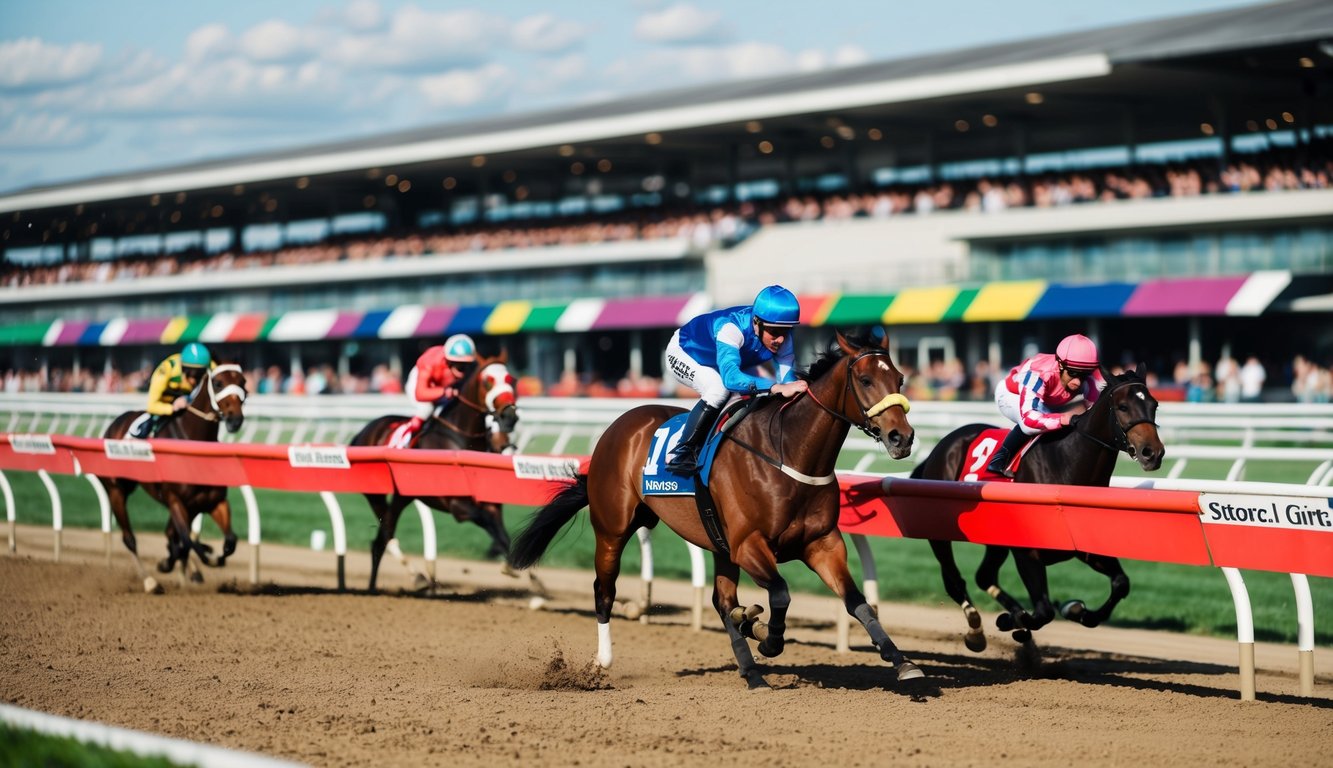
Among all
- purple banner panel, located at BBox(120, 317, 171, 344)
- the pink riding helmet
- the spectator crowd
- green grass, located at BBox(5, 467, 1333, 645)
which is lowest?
green grass, located at BBox(5, 467, 1333, 645)

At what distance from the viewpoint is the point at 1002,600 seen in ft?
21.8

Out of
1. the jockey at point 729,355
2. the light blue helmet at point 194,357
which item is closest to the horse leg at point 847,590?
the jockey at point 729,355

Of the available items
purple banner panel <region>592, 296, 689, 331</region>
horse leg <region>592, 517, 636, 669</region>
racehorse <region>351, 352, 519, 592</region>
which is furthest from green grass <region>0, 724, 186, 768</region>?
purple banner panel <region>592, 296, 689, 331</region>

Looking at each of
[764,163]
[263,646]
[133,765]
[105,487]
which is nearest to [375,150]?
[764,163]

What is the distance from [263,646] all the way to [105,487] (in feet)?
14.7

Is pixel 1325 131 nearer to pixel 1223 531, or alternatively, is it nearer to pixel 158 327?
pixel 1223 531

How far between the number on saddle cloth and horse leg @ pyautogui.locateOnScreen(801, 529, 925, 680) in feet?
4.37

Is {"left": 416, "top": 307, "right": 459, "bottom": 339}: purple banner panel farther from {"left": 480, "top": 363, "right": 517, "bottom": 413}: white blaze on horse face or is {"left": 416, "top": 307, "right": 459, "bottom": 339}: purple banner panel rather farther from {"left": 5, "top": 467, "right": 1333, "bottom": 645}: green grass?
{"left": 480, "top": 363, "right": 517, "bottom": 413}: white blaze on horse face

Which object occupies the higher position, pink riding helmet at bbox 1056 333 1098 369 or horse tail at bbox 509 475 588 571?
pink riding helmet at bbox 1056 333 1098 369

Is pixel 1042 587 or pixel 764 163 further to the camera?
pixel 764 163

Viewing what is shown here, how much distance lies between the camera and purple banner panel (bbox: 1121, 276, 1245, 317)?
23.4 m

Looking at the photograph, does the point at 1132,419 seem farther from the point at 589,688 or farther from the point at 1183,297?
the point at 1183,297

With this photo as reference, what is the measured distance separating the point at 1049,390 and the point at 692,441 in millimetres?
1791

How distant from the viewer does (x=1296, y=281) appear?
23219mm
